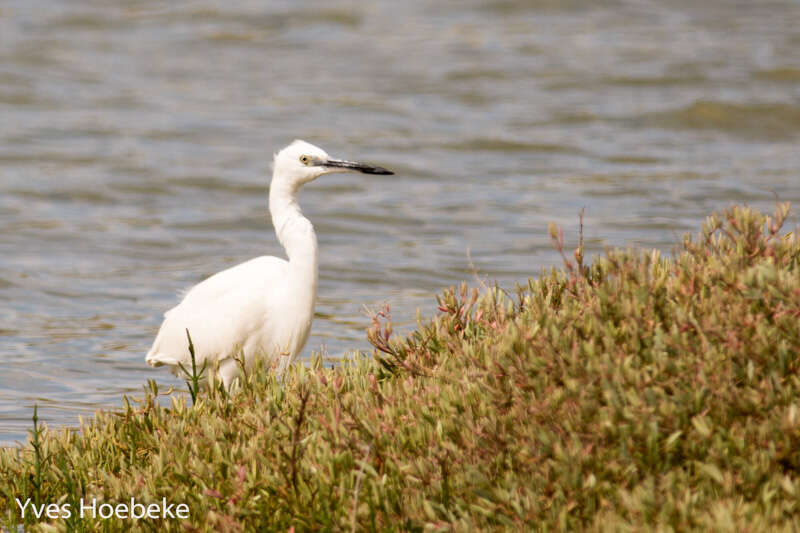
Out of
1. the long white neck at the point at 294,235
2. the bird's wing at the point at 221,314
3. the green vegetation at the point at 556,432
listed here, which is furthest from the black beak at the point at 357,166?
the green vegetation at the point at 556,432

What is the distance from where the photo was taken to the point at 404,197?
628 inches

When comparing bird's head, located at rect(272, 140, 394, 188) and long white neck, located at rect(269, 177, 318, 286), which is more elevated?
bird's head, located at rect(272, 140, 394, 188)

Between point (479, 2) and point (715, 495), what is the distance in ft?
72.7

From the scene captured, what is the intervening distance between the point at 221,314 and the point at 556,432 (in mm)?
3599

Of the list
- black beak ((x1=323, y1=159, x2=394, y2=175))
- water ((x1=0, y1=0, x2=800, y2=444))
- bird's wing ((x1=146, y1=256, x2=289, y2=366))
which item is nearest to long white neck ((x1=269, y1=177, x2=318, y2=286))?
bird's wing ((x1=146, y1=256, x2=289, y2=366))

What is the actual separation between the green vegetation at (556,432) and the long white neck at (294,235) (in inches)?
69.4

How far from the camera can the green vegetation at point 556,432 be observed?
407cm

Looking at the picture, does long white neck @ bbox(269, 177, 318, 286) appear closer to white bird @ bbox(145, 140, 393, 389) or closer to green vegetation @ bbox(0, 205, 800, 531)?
white bird @ bbox(145, 140, 393, 389)

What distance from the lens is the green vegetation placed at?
407 centimetres

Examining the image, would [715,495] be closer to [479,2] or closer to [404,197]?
[404,197]

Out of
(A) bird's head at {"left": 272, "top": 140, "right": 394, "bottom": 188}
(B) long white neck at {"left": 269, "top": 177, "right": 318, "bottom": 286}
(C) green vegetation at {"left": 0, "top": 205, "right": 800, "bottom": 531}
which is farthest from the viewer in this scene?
(A) bird's head at {"left": 272, "top": 140, "right": 394, "bottom": 188}

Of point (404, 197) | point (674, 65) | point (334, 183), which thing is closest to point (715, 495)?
point (404, 197)

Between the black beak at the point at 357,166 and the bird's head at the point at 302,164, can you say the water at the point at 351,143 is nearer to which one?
the bird's head at the point at 302,164

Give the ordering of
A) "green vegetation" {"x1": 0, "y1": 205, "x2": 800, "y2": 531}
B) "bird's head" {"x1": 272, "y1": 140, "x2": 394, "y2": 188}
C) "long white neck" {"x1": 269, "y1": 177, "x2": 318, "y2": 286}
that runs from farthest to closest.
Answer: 1. "bird's head" {"x1": 272, "y1": 140, "x2": 394, "y2": 188}
2. "long white neck" {"x1": 269, "y1": 177, "x2": 318, "y2": 286}
3. "green vegetation" {"x1": 0, "y1": 205, "x2": 800, "y2": 531}
